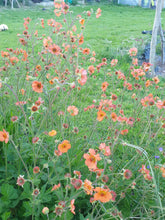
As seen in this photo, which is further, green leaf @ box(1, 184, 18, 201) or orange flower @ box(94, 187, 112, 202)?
green leaf @ box(1, 184, 18, 201)

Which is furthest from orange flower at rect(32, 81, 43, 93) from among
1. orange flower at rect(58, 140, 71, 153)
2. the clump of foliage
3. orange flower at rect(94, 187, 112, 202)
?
orange flower at rect(94, 187, 112, 202)

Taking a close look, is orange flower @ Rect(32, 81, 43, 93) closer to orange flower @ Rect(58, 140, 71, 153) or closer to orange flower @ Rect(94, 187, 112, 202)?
orange flower @ Rect(58, 140, 71, 153)

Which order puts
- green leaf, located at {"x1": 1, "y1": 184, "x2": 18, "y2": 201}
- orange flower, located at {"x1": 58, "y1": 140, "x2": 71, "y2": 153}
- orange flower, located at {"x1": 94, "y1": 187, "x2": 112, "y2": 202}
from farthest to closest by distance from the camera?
green leaf, located at {"x1": 1, "y1": 184, "x2": 18, "y2": 201} → orange flower, located at {"x1": 58, "y1": 140, "x2": 71, "y2": 153} → orange flower, located at {"x1": 94, "y1": 187, "x2": 112, "y2": 202}

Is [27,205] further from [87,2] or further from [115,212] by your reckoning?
[87,2]

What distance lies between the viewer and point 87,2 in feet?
59.9

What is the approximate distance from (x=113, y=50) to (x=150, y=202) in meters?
4.08

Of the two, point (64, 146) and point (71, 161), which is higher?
point (64, 146)

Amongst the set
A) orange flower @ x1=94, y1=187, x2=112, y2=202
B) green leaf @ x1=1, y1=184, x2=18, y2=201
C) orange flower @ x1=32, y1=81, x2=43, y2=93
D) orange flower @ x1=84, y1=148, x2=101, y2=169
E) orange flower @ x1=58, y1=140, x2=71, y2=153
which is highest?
orange flower @ x1=32, y1=81, x2=43, y2=93

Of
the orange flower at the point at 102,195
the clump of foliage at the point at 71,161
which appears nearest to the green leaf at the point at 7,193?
the clump of foliage at the point at 71,161

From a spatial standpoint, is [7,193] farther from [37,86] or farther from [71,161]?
[37,86]

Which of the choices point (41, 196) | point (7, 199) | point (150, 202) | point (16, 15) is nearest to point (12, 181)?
point (7, 199)

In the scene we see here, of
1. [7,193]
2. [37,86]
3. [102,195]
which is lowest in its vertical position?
[7,193]

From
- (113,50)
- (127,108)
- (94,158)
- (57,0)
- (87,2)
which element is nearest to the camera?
(94,158)

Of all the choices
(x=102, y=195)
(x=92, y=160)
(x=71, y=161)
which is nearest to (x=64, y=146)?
(x=92, y=160)
